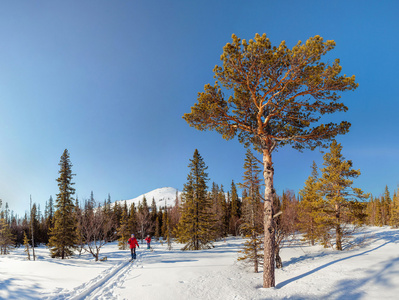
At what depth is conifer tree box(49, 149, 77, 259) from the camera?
22.6m

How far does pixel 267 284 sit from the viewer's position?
7969 millimetres

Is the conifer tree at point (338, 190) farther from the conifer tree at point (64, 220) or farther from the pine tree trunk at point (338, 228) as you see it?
the conifer tree at point (64, 220)

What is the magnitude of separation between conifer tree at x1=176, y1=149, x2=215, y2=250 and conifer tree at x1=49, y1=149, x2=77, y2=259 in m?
13.0

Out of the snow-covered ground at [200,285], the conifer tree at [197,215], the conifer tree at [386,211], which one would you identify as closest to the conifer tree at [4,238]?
the conifer tree at [197,215]

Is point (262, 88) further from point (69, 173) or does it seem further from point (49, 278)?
point (69, 173)

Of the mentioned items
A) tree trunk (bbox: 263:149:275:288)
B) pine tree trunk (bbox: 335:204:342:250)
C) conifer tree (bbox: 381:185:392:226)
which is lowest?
conifer tree (bbox: 381:185:392:226)

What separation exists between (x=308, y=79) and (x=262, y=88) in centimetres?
180

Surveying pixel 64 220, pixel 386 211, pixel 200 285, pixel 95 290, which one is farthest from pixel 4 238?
pixel 386 211

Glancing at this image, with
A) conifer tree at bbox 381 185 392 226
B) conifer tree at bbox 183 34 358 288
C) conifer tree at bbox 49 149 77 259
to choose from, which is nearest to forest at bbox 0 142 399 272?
conifer tree at bbox 49 149 77 259

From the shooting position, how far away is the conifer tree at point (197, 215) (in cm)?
2516

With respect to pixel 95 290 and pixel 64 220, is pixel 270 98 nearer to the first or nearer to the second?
pixel 95 290

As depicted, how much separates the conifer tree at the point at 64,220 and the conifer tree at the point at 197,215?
13.0 meters

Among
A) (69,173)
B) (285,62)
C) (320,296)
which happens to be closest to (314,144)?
(285,62)

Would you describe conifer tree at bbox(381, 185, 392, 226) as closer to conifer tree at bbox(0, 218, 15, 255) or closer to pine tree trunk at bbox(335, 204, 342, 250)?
pine tree trunk at bbox(335, 204, 342, 250)
